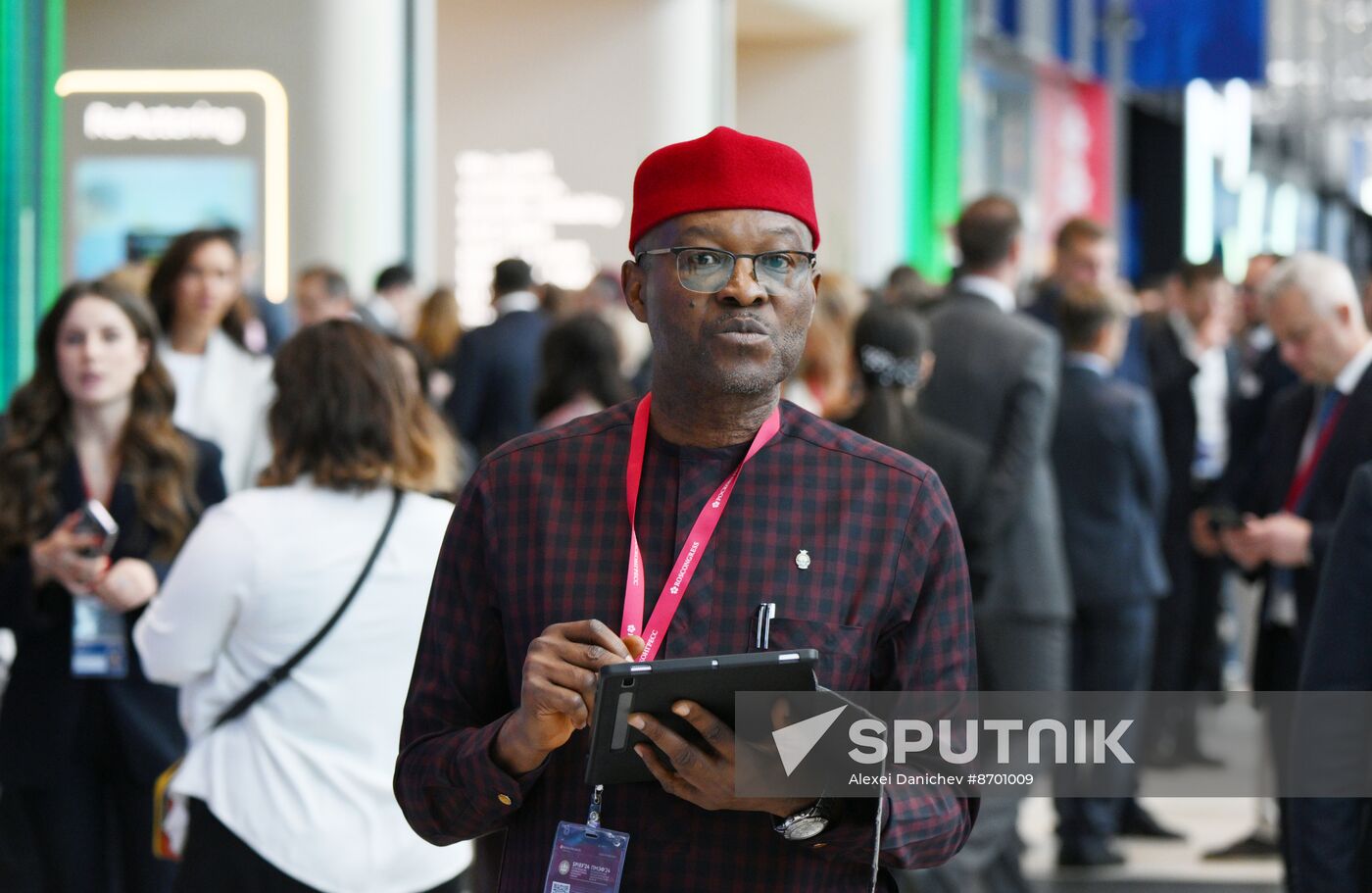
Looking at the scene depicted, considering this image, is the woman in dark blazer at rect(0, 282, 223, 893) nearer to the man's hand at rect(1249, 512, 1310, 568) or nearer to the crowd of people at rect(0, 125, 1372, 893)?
the crowd of people at rect(0, 125, 1372, 893)

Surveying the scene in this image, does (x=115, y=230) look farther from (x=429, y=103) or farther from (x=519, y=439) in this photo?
(x=519, y=439)

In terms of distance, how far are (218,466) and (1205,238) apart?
29229 millimetres

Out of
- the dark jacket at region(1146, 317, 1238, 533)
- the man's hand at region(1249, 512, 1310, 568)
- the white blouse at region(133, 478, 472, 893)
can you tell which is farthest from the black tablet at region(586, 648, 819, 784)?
the dark jacket at region(1146, 317, 1238, 533)

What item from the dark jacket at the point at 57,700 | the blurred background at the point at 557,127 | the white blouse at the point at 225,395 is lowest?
the dark jacket at the point at 57,700

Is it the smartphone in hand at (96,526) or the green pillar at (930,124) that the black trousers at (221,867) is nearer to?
the smartphone in hand at (96,526)

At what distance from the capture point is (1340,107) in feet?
70.4

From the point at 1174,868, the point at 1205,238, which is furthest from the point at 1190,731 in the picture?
the point at 1205,238

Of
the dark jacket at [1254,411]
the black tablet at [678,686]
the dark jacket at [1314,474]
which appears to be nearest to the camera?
the black tablet at [678,686]

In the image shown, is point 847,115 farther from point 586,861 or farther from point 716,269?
point 586,861

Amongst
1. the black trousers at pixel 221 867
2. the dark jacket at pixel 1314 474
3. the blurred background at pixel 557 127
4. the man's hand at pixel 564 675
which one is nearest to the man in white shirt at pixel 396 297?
the blurred background at pixel 557 127

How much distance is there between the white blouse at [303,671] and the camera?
3070 mm

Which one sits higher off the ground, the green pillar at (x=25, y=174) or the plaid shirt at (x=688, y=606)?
the green pillar at (x=25, y=174)

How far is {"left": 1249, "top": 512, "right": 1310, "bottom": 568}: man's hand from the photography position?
15.0ft

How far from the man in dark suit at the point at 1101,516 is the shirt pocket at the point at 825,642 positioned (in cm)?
446
